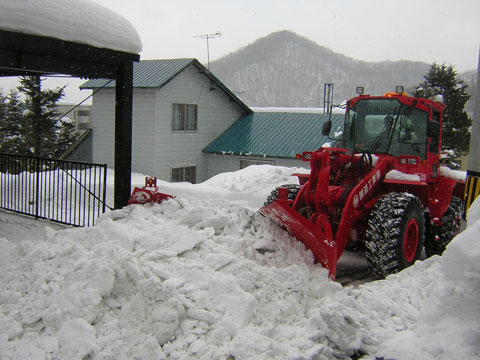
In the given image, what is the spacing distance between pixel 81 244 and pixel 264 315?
96.2 inches

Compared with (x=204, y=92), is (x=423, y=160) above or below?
below

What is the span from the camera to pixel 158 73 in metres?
18.2

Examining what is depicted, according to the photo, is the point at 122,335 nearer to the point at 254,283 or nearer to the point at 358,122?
the point at 254,283

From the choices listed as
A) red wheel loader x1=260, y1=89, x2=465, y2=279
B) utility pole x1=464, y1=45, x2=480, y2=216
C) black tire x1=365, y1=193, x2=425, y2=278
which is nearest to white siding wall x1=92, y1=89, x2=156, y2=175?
red wheel loader x1=260, y1=89, x2=465, y2=279

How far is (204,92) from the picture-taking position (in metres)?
20.0

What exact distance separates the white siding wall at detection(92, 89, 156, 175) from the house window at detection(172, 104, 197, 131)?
1272mm

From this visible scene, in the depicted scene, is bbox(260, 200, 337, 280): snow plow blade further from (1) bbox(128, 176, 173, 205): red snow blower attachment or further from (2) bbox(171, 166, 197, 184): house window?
(2) bbox(171, 166, 197, 184): house window

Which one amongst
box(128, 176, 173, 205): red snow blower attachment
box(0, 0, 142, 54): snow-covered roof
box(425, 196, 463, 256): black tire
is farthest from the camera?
box(425, 196, 463, 256): black tire

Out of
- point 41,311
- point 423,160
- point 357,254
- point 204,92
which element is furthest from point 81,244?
point 204,92

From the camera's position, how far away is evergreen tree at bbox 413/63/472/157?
2600 centimetres

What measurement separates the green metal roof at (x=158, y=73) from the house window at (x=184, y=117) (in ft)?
4.65

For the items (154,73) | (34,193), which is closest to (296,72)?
(154,73)

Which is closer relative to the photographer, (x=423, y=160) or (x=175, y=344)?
(x=175, y=344)

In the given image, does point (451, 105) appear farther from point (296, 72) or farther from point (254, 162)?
point (296, 72)
